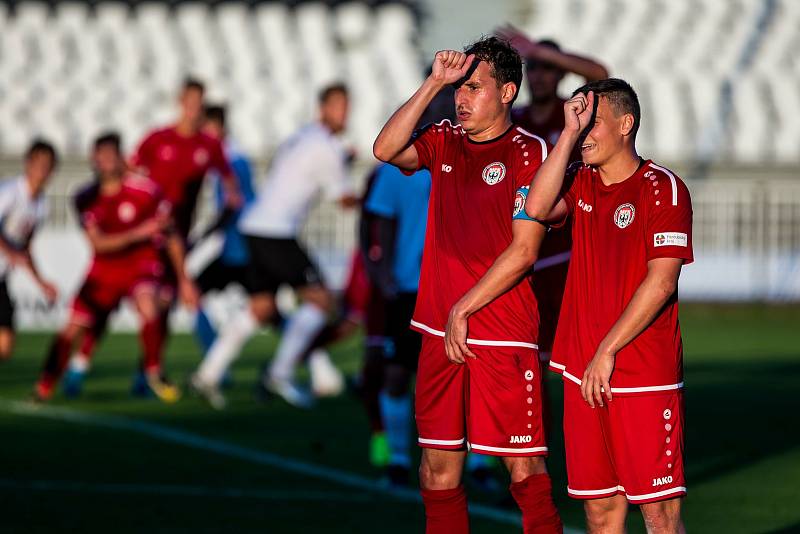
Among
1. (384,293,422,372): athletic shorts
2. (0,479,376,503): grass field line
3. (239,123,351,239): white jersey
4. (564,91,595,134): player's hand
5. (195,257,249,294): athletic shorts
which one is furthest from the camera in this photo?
(195,257,249,294): athletic shorts

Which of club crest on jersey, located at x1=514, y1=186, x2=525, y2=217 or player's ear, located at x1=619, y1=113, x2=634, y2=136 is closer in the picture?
player's ear, located at x1=619, y1=113, x2=634, y2=136

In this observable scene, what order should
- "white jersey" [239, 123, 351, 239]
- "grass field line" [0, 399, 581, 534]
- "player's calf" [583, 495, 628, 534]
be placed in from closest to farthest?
"player's calf" [583, 495, 628, 534] → "grass field line" [0, 399, 581, 534] → "white jersey" [239, 123, 351, 239]

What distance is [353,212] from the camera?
21312 millimetres

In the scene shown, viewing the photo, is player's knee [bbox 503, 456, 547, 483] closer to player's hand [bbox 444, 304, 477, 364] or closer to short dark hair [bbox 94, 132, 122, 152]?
player's hand [bbox 444, 304, 477, 364]

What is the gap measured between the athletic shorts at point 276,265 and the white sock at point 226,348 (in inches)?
9.1

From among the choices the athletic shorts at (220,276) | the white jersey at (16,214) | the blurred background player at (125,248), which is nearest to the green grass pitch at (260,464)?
the blurred background player at (125,248)

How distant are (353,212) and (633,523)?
15083mm

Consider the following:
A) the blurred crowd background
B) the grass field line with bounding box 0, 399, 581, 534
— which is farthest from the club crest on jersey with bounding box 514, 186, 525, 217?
the blurred crowd background

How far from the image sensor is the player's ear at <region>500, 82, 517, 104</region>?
16.1 feet

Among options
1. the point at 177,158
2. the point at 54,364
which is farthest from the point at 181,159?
the point at 54,364

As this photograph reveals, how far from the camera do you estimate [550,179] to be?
457 centimetres

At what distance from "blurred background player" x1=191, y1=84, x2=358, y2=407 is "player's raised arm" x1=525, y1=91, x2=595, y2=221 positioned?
6.24 metres

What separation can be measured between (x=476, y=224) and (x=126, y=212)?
7004mm

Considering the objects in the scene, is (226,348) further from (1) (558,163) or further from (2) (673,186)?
(2) (673,186)
